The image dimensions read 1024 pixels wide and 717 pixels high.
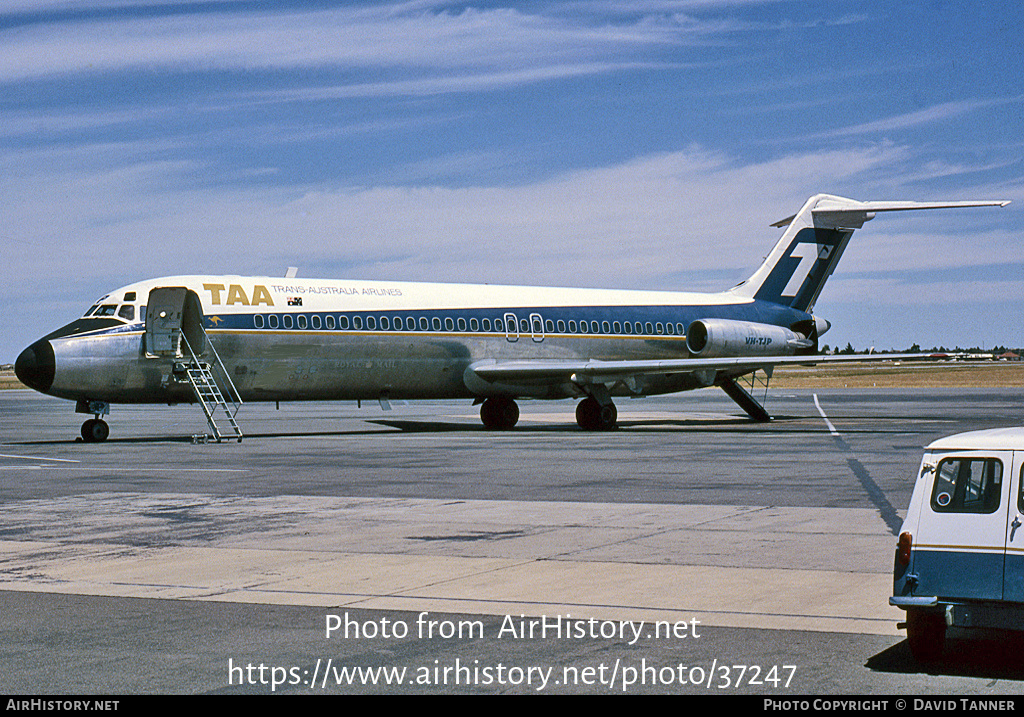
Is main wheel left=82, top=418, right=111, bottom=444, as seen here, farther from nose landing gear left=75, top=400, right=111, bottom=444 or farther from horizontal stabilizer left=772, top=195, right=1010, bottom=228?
horizontal stabilizer left=772, top=195, right=1010, bottom=228

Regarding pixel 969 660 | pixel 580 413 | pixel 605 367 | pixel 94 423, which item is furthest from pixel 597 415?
pixel 969 660

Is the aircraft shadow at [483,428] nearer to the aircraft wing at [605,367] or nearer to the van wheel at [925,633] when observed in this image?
the aircraft wing at [605,367]

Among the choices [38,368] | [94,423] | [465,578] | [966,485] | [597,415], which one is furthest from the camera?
[597,415]

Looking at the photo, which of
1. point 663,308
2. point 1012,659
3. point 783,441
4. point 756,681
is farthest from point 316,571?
point 663,308

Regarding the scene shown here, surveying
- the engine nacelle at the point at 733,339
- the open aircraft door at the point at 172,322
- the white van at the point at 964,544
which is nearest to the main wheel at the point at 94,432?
the open aircraft door at the point at 172,322

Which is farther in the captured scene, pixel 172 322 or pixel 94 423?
pixel 94 423

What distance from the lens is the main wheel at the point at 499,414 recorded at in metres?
38.7

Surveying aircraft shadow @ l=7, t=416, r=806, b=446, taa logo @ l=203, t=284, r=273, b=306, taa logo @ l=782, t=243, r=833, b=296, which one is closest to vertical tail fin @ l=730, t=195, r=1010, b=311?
taa logo @ l=782, t=243, r=833, b=296

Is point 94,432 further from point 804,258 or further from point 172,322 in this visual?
point 804,258

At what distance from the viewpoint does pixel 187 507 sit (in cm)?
1678

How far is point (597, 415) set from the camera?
37.2m

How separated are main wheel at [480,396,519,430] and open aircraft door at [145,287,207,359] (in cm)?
1094

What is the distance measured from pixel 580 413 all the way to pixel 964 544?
2998 cm

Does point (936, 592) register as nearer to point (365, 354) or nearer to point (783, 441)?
point (783, 441)
